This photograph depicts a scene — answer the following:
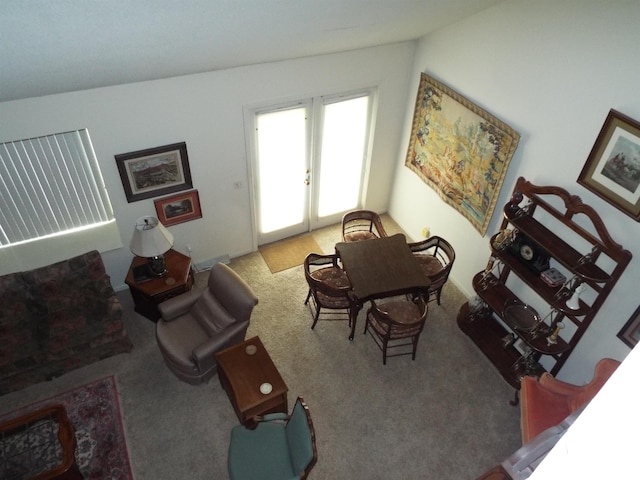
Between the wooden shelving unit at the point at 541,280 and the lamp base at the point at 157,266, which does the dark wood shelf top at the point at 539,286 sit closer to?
the wooden shelving unit at the point at 541,280

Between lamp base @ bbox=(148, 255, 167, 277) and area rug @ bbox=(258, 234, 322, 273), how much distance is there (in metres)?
1.57

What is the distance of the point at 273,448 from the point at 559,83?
4119mm

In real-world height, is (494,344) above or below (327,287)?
below

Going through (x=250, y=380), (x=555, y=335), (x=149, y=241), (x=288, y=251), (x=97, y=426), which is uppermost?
(x=149, y=241)

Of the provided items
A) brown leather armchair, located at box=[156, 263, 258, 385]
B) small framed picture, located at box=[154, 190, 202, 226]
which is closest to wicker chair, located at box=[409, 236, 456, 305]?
brown leather armchair, located at box=[156, 263, 258, 385]

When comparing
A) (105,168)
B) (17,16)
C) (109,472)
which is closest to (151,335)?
(109,472)

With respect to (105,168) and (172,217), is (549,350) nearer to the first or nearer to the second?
(172,217)

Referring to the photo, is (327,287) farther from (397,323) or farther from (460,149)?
(460,149)

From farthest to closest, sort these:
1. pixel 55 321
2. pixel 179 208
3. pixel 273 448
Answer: pixel 179 208 < pixel 55 321 < pixel 273 448

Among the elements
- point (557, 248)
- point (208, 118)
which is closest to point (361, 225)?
point (208, 118)

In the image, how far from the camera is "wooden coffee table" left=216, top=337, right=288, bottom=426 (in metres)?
4.46

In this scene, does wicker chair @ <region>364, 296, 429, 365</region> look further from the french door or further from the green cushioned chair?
the french door

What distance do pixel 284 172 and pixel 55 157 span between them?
2690 mm

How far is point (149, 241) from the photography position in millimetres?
5180
